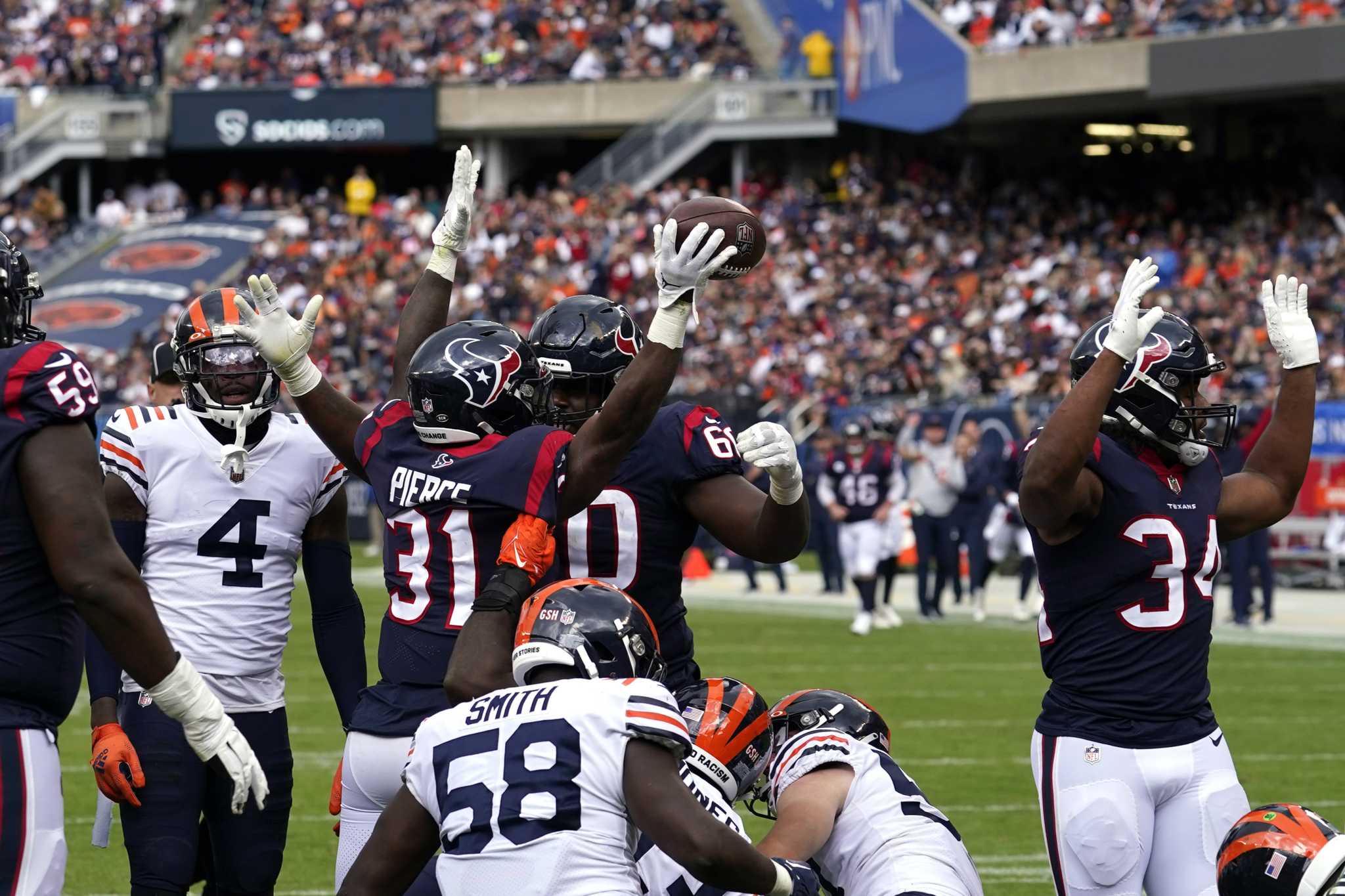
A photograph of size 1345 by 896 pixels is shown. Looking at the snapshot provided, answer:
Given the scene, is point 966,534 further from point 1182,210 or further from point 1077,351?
point 1182,210

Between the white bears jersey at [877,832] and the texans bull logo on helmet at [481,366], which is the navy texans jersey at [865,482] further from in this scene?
the texans bull logo on helmet at [481,366]

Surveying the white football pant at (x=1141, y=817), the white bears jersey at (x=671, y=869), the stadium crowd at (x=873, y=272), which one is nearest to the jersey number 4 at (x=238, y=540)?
the white bears jersey at (x=671, y=869)

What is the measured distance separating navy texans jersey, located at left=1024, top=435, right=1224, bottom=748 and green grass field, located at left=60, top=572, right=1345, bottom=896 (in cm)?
223

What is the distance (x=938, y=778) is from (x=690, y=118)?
78.6 ft

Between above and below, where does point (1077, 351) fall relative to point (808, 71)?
below

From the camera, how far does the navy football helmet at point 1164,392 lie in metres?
4.36

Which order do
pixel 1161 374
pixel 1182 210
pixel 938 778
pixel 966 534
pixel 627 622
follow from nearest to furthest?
Result: pixel 627 622 < pixel 1161 374 < pixel 938 778 < pixel 966 534 < pixel 1182 210

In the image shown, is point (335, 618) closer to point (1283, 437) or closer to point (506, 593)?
point (506, 593)

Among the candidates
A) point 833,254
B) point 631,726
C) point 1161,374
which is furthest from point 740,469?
point 833,254

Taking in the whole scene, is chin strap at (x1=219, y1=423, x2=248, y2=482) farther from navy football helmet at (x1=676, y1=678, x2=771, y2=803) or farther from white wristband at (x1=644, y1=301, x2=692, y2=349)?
navy football helmet at (x1=676, y1=678, x2=771, y2=803)

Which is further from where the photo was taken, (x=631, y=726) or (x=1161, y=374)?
Answer: (x=1161, y=374)

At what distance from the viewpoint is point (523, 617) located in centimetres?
368

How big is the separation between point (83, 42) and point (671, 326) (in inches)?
1370

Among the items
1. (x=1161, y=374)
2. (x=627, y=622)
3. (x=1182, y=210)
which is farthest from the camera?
(x=1182, y=210)
